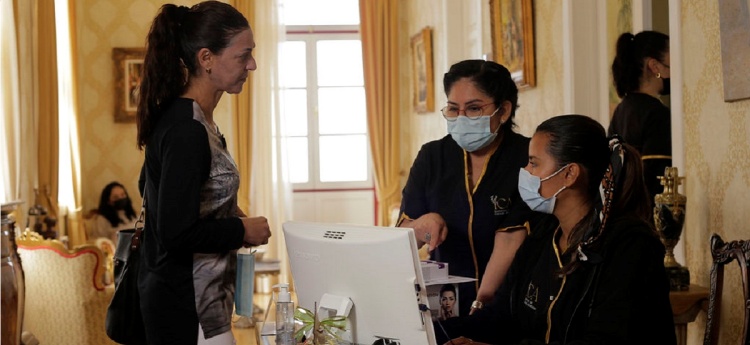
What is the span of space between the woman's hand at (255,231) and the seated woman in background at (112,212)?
26.8 feet

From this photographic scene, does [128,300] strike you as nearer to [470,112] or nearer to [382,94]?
[470,112]

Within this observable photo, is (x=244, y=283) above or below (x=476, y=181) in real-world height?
below

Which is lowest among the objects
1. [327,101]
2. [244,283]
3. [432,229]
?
[244,283]

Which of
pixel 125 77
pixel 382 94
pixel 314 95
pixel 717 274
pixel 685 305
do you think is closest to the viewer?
pixel 717 274

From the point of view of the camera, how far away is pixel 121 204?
10.8 metres

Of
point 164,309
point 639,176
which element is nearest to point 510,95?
point 639,176

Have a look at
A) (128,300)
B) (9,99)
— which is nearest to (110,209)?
(9,99)

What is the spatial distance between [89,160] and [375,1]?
379 cm

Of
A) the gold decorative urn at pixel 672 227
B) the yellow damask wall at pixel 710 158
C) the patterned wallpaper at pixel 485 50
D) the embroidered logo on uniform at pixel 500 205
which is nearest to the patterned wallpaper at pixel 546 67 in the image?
the patterned wallpaper at pixel 485 50

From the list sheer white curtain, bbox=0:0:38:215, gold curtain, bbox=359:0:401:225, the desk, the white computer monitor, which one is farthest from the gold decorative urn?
gold curtain, bbox=359:0:401:225

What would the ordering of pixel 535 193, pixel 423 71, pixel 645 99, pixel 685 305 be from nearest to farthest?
1. pixel 535 193
2. pixel 685 305
3. pixel 645 99
4. pixel 423 71

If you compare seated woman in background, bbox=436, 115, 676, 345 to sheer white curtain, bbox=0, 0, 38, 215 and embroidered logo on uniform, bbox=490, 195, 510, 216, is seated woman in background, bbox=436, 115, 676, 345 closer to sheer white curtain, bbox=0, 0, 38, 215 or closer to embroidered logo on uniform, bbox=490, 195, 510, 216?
embroidered logo on uniform, bbox=490, 195, 510, 216

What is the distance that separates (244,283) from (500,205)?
36.8 inches

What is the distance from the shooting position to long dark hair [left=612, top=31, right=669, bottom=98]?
5031mm
